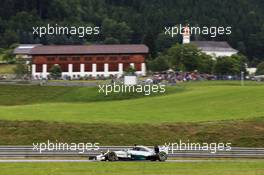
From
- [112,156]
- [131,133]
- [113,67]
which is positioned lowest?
[113,67]

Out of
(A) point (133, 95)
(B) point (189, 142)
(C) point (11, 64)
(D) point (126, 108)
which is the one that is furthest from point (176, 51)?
(B) point (189, 142)

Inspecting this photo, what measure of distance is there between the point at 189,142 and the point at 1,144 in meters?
11.3

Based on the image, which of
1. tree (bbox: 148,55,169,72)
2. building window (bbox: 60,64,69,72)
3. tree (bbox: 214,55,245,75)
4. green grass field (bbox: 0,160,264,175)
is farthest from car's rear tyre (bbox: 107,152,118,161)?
tree (bbox: 148,55,169,72)

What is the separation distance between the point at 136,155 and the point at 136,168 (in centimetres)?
525

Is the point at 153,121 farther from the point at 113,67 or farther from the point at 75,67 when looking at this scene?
the point at 113,67

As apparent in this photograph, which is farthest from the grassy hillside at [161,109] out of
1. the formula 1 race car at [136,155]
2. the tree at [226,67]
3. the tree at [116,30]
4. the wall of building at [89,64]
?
the tree at [116,30]

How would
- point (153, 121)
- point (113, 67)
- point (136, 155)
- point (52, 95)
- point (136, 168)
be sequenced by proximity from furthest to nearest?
point (113, 67), point (52, 95), point (153, 121), point (136, 155), point (136, 168)

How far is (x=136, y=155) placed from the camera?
1574 inches

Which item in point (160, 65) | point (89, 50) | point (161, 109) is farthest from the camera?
point (160, 65)

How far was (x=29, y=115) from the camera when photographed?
55.4 metres

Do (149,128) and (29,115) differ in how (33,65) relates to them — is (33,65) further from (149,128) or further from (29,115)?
(149,128)

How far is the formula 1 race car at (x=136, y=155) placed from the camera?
1566 inches

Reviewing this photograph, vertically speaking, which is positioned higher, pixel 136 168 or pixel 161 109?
pixel 136 168

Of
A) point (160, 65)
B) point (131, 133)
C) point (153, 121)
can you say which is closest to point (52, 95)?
point (153, 121)
